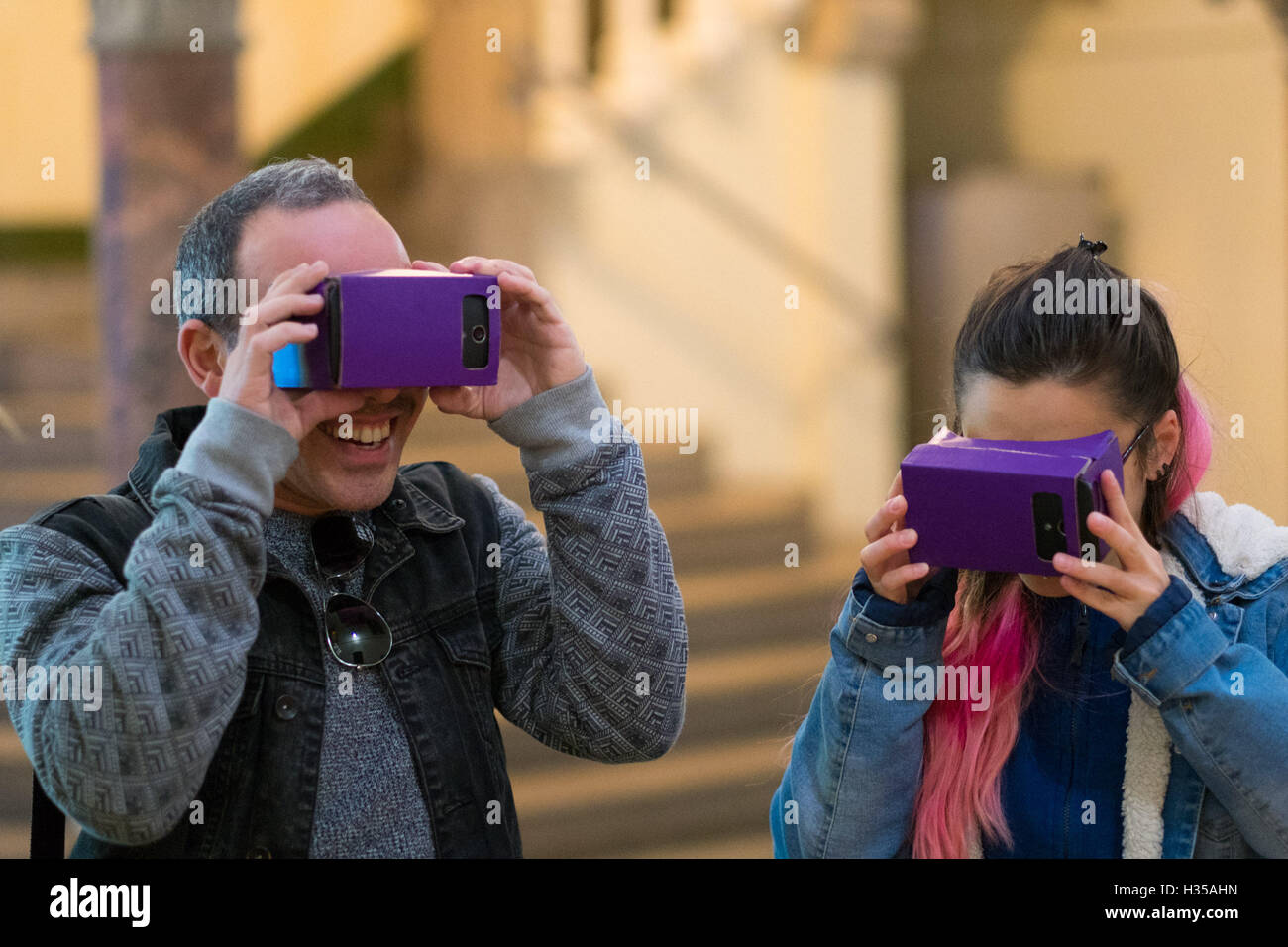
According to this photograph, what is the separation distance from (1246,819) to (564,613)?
705 millimetres

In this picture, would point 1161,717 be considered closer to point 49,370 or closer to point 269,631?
point 269,631

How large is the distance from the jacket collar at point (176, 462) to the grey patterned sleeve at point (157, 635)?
0.12m

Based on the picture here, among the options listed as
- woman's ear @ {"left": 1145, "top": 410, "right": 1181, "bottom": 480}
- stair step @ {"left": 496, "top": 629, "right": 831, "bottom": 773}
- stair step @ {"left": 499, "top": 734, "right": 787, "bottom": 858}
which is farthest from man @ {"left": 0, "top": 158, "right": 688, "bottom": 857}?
stair step @ {"left": 496, "top": 629, "right": 831, "bottom": 773}

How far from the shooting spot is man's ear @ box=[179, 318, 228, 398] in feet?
4.94

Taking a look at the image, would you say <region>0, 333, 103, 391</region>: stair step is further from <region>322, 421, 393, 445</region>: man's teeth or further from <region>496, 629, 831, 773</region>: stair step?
<region>322, 421, 393, 445</region>: man's teeth

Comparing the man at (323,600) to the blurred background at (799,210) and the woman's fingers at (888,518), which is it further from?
the blurred background at (799,210)

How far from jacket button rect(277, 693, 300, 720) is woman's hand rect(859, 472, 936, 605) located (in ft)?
1.91

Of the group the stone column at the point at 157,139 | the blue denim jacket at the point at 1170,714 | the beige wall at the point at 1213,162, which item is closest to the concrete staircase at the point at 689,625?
the stone column at the point at 157,139

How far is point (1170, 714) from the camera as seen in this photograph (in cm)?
139

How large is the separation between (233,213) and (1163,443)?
1.02 m

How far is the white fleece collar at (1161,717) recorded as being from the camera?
146 cm

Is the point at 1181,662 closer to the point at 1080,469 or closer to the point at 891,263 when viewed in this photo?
the point at 1080,469

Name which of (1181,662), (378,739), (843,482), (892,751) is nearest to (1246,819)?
(1181,662)

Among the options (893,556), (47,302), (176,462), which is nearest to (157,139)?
(176,462)
